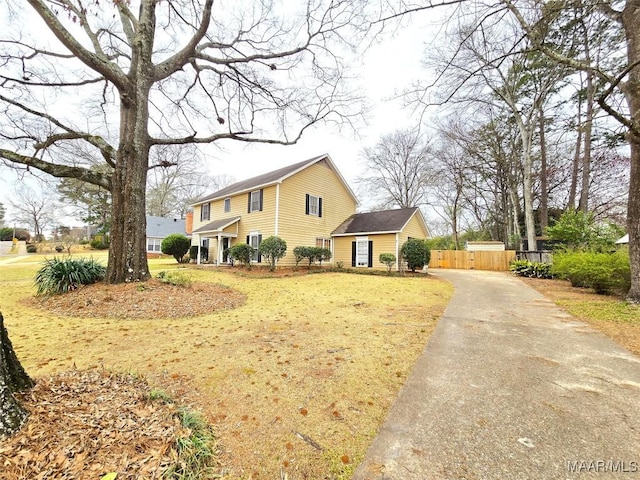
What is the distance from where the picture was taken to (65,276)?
23.6ft

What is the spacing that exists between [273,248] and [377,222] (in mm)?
7448

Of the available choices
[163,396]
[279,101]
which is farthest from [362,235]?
[163,396]

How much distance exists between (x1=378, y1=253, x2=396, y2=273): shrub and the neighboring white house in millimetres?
27336

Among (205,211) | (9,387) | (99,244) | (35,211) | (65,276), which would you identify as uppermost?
(35,211)

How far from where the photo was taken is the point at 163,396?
2410mm

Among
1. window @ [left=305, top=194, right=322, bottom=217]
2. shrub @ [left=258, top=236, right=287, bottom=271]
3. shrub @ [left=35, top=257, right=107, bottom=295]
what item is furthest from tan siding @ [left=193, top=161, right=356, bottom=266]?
shrub @ [left=35, top=257, right=107, bottom=295]

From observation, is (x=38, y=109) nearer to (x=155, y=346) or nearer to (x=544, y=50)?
(x=155, y=346)

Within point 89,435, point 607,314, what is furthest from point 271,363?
point 607,314

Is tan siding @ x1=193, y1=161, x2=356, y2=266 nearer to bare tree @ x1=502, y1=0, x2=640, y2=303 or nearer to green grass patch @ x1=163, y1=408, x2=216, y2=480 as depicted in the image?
bare tree @ x1=502, y1=0, x2=640, y2=303

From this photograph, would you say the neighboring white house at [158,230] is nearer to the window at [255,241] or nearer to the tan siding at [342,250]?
the window at [255,241]

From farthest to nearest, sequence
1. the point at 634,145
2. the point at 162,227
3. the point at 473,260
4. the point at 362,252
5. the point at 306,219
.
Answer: the point at 162,227 → the point at 473,260 → the point at 362,252 → the point at 306,219 → the point at 634,145

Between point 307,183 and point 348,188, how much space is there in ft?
13.8

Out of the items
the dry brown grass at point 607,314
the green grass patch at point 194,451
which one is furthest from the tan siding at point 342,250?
the green grass patch at point 194,451

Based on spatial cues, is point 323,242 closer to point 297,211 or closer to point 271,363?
point 297,211
